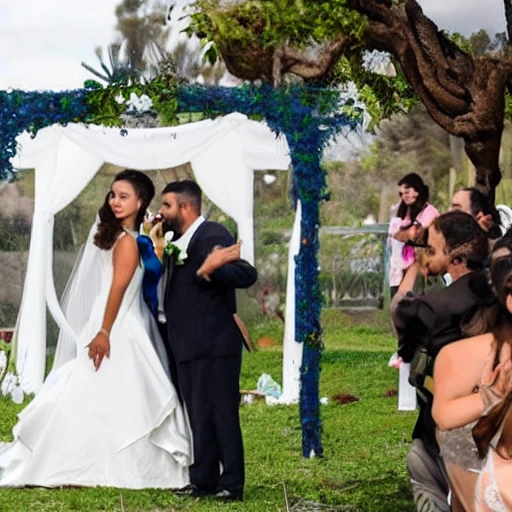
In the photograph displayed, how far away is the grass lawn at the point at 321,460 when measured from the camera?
7.63 meters

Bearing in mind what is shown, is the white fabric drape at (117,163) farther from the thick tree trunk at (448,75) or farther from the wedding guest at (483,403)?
the wedding guest at (483,403)

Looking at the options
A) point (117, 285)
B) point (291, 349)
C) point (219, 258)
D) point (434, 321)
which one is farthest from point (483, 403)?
point (291, 349)

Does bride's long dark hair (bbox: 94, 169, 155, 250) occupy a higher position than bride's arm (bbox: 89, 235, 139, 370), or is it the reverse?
bride's long dark hair (bbox: 94, 169, 155, 250)

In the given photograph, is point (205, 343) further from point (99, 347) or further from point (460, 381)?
point (460, 381)

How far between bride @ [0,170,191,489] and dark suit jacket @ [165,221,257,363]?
0.40 metres

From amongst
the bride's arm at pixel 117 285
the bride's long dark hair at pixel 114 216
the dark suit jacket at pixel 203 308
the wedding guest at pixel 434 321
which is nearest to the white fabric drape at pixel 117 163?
the bride's long dark hair at pixel 114 216

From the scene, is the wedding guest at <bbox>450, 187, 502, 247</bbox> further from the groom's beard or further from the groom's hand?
the groom's beard

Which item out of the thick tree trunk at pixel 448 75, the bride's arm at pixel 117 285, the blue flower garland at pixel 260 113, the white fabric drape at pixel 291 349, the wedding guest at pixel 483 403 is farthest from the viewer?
the white fabric drape at pixel 291 349

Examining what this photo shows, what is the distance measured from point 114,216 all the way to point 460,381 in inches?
158

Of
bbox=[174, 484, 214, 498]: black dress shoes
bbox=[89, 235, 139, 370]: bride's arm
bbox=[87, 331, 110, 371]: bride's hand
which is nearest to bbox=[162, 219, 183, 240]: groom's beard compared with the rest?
bbox=[89, 235, 139, 370]: bride's arm

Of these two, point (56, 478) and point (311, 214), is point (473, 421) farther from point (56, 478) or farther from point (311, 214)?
point (311, 214)

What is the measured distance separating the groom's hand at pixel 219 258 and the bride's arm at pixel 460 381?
3.16m

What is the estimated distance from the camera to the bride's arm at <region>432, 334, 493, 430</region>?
430 cm

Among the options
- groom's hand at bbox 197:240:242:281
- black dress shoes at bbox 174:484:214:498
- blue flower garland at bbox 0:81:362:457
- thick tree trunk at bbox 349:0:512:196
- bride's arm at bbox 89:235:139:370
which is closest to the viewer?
groom's hand at bbox 197:240:242:281
